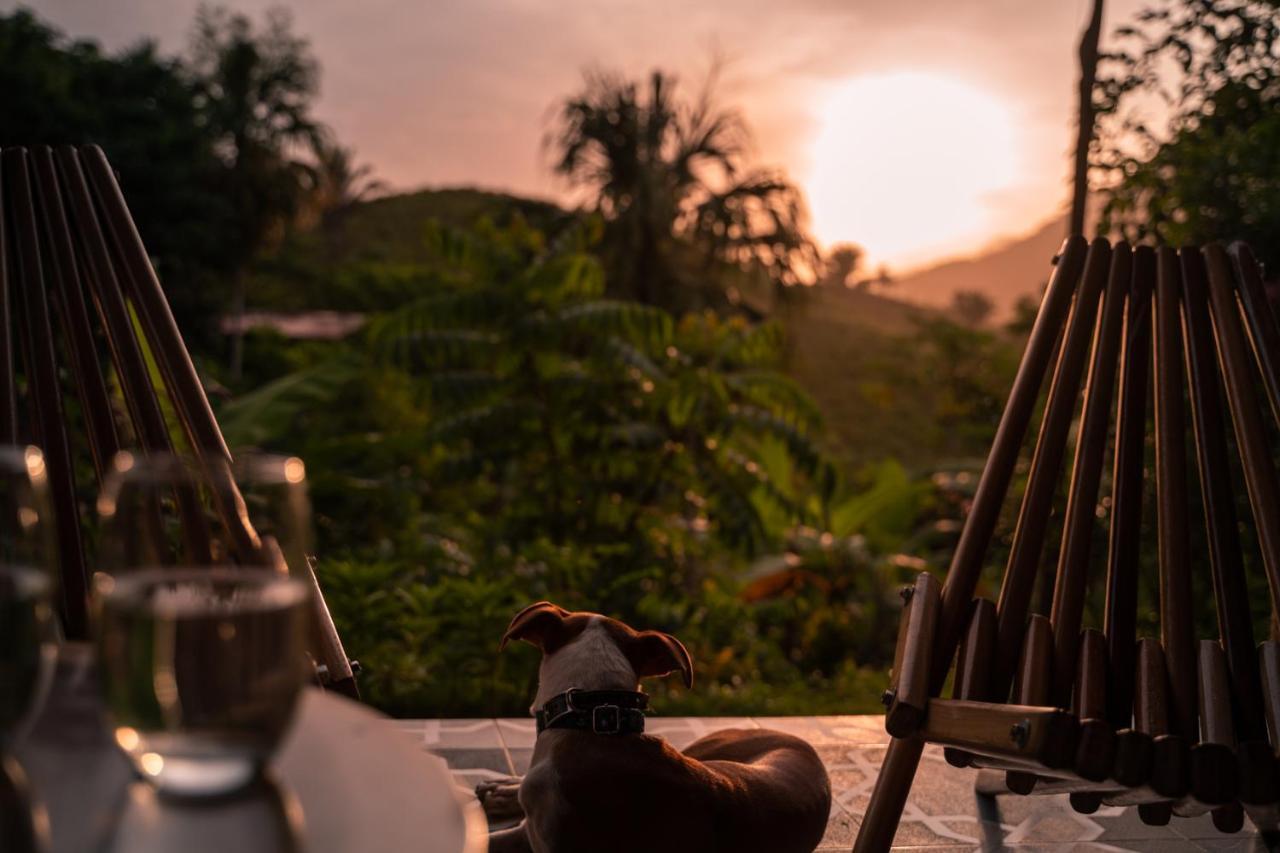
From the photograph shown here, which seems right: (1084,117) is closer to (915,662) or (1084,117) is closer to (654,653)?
(915,662)

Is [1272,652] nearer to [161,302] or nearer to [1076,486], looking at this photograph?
[1076,486]

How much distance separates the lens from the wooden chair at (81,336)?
89.7 inches

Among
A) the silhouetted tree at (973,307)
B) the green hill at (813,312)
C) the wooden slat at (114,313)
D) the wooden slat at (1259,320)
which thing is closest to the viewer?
the wooden slat at (114,313)

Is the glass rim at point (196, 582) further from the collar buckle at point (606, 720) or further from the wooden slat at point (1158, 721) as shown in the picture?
the wooden slat at point (1158, 721)

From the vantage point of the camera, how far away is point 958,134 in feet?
55.3

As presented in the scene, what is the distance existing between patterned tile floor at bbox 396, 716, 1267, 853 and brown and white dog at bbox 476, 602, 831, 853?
73cm

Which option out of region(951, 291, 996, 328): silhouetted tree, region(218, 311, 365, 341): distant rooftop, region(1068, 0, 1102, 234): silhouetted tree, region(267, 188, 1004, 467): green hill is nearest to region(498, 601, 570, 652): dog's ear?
region(1068, 0, 1102, 234): silhouetted tree

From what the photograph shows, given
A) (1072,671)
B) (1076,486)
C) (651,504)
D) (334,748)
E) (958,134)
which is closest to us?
(334,748)

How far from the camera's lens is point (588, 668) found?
2414mm

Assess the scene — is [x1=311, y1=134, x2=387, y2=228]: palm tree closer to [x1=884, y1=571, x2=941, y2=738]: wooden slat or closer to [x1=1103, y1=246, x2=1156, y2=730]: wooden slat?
[x1=1103, y1=246, x2=1156, y2=730]: wooden slat

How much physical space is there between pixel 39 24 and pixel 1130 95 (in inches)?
874

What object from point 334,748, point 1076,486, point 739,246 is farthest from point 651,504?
point 739,246

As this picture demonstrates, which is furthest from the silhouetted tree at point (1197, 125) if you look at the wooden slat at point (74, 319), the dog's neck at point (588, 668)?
the wooden slat at point (74, 319)

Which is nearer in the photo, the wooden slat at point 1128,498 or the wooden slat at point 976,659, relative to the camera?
the wooden slat at point 976,659
